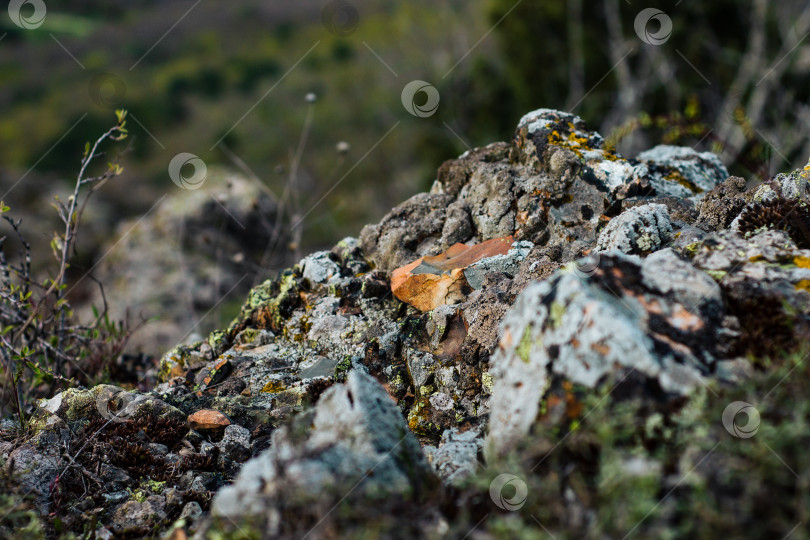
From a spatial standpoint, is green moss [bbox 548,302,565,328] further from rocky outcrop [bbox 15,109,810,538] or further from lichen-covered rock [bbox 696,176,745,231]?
lichen-covered rock [bbox 696,176,745,231]

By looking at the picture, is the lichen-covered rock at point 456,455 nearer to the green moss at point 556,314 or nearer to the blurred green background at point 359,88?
the green moss at point 556,314

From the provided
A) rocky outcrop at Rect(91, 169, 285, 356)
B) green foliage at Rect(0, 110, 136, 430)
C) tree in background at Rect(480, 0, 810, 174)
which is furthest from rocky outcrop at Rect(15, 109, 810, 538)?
tree in background at Rect(480, 0, 810, 174)

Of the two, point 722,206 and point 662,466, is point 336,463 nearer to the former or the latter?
point 662,466

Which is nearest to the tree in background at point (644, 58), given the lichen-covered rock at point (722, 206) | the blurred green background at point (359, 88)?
the blurred green background at point (359, 88)

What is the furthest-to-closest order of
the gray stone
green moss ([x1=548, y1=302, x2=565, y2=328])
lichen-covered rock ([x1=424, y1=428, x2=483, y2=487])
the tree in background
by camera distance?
the tree in background < the gray stone < lichen-covered rock ([x1=424, y1=428, x2=483, y2=487]) < green moss ([x1=548, y1=302, x2=565, y2=328])

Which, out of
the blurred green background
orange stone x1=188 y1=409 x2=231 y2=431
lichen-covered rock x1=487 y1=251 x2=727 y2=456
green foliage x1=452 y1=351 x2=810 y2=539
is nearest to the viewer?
green foliage x1=452 y1=351 x2=810 y2=539

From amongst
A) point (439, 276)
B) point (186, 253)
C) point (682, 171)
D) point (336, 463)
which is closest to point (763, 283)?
point (439, 276)
